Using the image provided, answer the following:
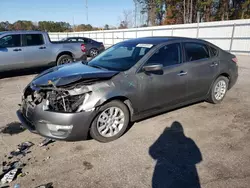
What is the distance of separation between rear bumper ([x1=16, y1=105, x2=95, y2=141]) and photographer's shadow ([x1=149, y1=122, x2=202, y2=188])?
42.7 inches

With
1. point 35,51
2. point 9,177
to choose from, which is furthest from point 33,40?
point 9,177

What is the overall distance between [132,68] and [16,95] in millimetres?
4140

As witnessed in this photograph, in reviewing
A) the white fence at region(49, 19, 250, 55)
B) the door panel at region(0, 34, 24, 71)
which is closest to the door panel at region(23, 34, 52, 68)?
the door panel at region(0, 34, 24, 71)

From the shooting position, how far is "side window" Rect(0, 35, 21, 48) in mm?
7789

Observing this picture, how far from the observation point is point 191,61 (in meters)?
4.39

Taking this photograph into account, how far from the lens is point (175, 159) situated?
9.82 feet

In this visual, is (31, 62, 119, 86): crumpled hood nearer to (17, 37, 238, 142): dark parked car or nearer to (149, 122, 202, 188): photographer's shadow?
(17, 37, 238, 142): dark parked car

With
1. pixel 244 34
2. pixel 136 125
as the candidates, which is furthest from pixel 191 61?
pixel 244 34

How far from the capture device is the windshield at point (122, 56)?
12.6 feet

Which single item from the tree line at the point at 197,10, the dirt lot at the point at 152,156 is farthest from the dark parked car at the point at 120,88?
the tree line at the point at 197,10

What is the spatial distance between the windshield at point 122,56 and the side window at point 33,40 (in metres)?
4.92

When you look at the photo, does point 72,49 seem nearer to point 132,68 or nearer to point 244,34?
point 132,68

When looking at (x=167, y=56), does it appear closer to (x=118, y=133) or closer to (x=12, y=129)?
(x=118, y=133)

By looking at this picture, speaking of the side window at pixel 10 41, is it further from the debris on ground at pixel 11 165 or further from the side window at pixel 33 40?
the debris on ground at pixel 11 165
